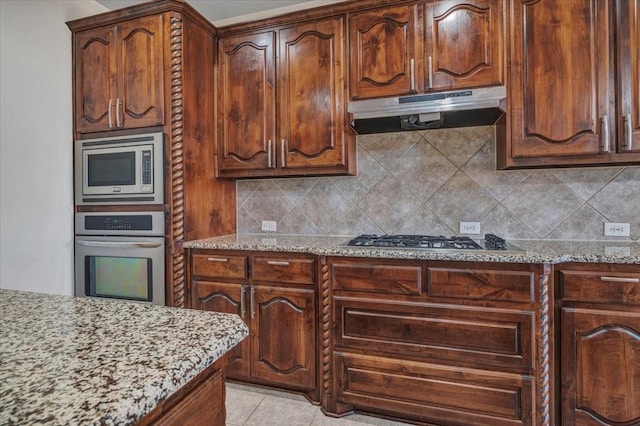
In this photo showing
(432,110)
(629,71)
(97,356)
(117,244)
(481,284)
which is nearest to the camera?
(97,356)

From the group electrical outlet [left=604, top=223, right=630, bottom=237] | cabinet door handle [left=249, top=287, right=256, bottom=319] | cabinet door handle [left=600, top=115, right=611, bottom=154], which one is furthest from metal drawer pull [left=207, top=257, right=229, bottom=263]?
electrical outlet [left=604, top=223, right=630, bottom=237]

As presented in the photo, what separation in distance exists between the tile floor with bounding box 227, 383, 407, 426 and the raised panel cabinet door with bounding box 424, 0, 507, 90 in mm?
1987

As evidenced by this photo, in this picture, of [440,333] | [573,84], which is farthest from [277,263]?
[573,84]

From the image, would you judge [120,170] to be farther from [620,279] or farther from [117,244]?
[620,279]

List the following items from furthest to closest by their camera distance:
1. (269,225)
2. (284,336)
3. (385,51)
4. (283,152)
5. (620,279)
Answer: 1. (269,225)
2. (283,152)
3. (385,51)
4. (284,336)
5. (620,279)

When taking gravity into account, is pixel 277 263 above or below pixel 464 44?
below

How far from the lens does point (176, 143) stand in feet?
7.18

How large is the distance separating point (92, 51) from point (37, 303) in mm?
2195

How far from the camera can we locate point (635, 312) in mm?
1567

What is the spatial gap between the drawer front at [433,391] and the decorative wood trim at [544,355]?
0.16 feet

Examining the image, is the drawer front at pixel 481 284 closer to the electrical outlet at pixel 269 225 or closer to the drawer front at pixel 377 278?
the drawer front at pixel 377 278

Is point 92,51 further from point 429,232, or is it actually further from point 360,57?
point 429,232

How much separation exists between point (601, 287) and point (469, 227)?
818 millimetres

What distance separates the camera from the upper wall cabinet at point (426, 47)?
2.01 metres
